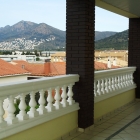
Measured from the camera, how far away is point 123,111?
→ 6.45m

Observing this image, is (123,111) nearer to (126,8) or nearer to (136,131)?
(136,131)

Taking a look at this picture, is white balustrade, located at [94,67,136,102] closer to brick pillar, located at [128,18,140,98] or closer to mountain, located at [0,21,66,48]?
brick pillar, located at [128,18,140,98]

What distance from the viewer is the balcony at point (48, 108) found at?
3314mm

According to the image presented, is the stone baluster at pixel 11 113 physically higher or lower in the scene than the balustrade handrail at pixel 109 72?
lower

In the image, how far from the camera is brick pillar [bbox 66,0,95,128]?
4602 millimetres

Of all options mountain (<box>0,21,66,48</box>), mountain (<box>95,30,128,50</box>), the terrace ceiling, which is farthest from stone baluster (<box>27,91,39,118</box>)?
mountain (<box>95,30,128,50</box>)

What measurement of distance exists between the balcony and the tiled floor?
0.12 m

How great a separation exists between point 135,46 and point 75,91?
3.96 meters

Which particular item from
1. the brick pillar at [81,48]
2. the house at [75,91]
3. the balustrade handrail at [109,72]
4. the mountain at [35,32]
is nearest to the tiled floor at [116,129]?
the house at [75,91]

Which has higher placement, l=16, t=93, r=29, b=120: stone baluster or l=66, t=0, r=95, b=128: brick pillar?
l=66, t=0, r=95, b=128: brick pillar

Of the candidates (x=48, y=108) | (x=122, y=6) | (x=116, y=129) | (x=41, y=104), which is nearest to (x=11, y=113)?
(x=41, y=104)

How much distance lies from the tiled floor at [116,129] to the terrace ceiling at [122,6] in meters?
2.46

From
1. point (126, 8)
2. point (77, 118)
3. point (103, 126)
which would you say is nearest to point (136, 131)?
point (103, 126)

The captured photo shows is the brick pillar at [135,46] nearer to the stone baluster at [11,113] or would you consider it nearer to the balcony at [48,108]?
the balcony at [48,108]
